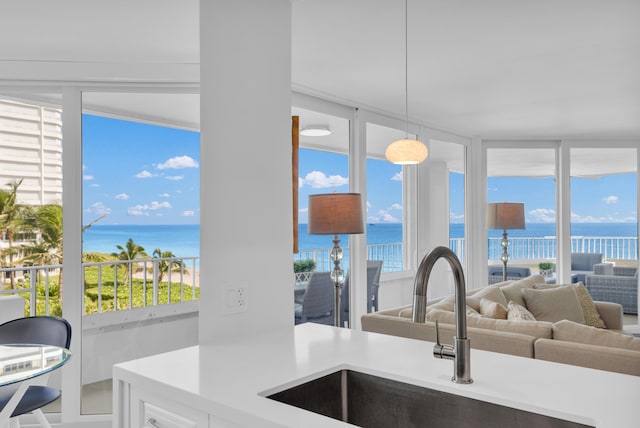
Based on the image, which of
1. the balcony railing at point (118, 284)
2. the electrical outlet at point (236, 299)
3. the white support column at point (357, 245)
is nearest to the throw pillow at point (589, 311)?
the white support column at point (357, 245)

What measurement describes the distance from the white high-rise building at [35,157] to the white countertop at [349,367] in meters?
2.35

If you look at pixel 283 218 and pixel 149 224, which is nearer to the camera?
pixel 283 218

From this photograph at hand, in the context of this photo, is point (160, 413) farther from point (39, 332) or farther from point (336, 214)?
point (39, 332)

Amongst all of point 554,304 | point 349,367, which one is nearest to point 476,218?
point 554,304

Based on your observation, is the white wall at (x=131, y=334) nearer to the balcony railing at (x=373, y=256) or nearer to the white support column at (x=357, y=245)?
the balcony railing at (x=373, y=256)

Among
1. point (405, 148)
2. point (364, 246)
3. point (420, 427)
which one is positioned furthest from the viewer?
point (364, 246)

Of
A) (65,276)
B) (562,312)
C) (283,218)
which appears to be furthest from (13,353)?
(562,312)

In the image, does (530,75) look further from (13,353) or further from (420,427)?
(13,353)

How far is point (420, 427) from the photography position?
4.45 ft

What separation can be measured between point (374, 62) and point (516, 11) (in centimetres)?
109

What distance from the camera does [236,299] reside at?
1.82m

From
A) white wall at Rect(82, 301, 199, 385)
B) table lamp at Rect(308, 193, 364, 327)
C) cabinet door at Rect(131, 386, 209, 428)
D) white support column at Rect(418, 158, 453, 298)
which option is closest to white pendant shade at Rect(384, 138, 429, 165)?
table lamp at Rect(308, 193, 364, 327)

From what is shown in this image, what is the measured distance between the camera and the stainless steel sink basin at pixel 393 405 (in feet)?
3.93

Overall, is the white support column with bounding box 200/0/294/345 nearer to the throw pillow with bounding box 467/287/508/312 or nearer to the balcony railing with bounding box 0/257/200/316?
the balcony railing with bounding box 0/257/200/316
